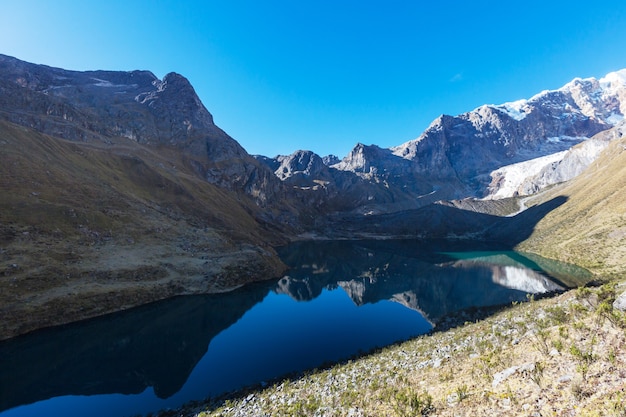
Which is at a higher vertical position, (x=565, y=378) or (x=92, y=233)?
(x=565, y=378)

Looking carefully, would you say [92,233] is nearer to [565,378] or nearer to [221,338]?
[221,338]

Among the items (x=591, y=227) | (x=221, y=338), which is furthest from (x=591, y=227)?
(x=221, y=338)

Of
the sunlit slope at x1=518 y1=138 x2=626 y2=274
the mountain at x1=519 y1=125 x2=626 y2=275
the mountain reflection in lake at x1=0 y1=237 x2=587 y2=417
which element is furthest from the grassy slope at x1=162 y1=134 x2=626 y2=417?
the sunlit slope at x1=518 y1=138 x2=626 y2=274

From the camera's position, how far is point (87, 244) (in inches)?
2174

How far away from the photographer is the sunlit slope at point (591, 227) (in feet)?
249

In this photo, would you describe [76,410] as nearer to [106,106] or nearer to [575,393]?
[575,393]

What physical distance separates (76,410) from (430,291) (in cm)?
6457

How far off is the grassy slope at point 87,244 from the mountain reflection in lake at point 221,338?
3875mm

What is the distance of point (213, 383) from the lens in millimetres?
28453

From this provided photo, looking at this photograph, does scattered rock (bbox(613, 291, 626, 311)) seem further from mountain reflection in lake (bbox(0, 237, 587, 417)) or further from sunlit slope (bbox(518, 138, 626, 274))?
sunlit slope (bbox(518, 138, 626, 274))

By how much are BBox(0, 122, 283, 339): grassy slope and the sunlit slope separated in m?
87.4

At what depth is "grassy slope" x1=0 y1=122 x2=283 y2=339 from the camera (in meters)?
42.0

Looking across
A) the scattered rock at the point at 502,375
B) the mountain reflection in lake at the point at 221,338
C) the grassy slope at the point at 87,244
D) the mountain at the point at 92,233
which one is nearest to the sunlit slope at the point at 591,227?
the mountain reflection in lake at the point at 221,338

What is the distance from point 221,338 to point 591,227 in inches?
4725
